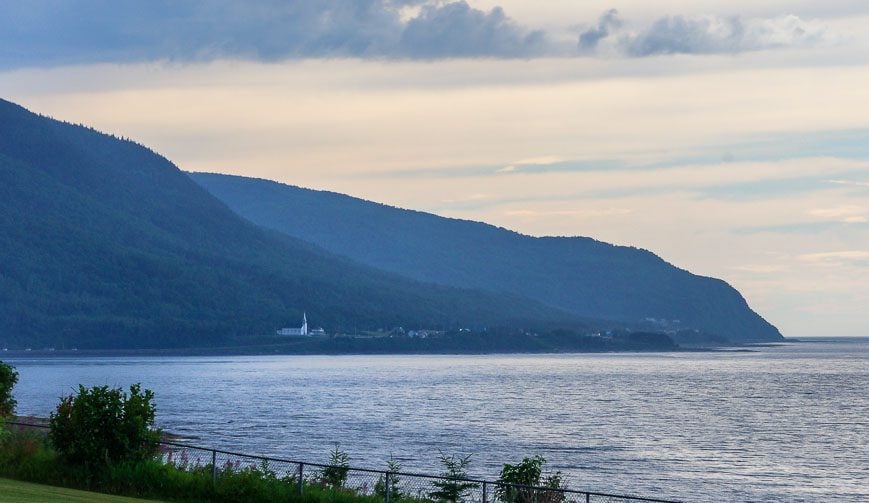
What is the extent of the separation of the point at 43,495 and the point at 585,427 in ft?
218

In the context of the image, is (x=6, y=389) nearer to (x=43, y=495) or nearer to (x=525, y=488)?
(x=43, y=495)

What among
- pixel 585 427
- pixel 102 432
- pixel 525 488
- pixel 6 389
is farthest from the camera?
Result: pixel 585 427

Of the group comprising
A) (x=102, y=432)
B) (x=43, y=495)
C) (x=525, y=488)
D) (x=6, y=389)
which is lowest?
(x=43, y=495)

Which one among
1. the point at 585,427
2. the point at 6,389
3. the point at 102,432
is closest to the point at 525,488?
the point at 102,432

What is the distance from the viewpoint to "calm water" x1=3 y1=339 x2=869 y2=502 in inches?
2569

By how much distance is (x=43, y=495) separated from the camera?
32656 mm

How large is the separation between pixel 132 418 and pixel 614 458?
40.3 metres

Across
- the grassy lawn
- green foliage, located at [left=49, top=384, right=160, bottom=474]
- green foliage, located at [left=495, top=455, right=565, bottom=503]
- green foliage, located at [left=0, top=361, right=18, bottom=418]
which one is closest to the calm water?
green foliage, located at [left=0, top=361, right=18, bottom=418]

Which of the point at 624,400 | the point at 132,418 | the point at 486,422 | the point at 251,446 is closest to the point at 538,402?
the point at 624,400

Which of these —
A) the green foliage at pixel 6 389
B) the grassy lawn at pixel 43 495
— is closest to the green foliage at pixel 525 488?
the grassy lawn at pixel 43 495

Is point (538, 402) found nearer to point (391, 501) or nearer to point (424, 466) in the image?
point (424, 466)

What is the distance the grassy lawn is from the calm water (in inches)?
1158

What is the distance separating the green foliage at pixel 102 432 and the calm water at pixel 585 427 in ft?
87.7

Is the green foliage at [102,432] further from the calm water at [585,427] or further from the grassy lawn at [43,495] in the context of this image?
the calm water at [585,427]
